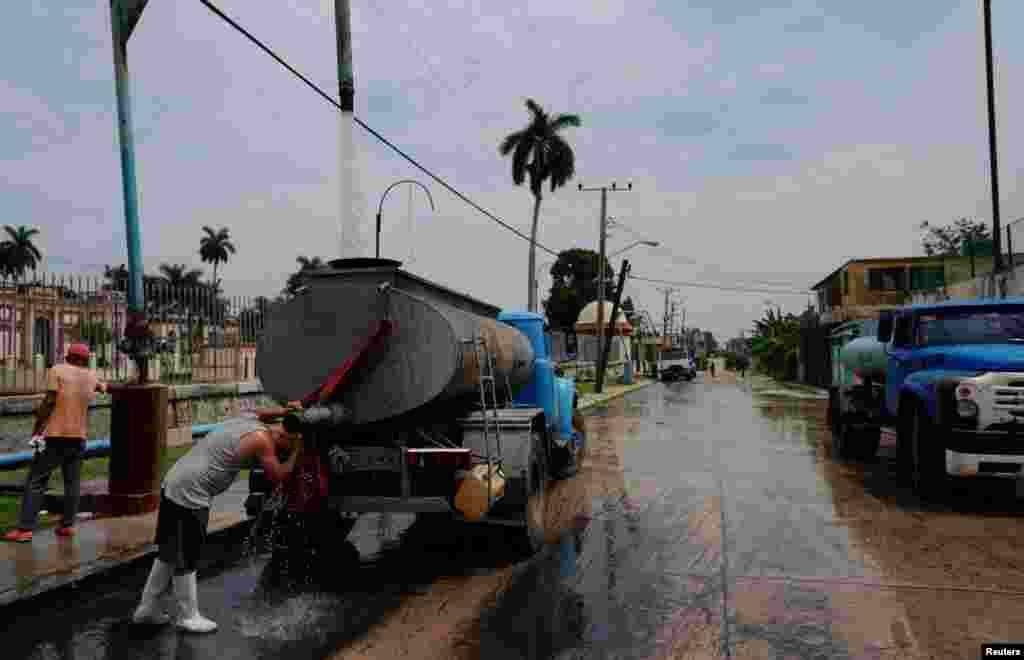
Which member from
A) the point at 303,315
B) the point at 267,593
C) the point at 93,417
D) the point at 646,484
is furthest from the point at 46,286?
the point at 646,484

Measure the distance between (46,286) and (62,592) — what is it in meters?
7.08

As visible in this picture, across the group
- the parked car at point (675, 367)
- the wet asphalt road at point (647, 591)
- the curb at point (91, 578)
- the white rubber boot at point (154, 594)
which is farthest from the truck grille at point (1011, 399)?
the parked car at point (675, 367)

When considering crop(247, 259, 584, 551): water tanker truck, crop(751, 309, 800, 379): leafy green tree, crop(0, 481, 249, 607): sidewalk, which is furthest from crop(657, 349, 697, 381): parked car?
crop(247, 259, 584, 551): water tanker truck

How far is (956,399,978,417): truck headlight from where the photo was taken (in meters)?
8.95

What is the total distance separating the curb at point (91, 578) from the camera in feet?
18.9

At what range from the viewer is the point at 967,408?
899cm

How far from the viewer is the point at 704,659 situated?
15.5 ft

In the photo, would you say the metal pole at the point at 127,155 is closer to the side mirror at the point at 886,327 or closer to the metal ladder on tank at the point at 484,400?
the metal ladder on tank at the point at 484,400

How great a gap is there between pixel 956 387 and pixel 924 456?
1.23m

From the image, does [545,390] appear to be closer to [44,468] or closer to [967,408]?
[967,408]

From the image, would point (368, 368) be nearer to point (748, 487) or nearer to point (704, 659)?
point (704, 659)

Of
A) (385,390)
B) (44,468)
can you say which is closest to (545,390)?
(385,390)

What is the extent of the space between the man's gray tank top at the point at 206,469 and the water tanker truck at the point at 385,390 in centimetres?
73

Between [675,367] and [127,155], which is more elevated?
[127,155]
